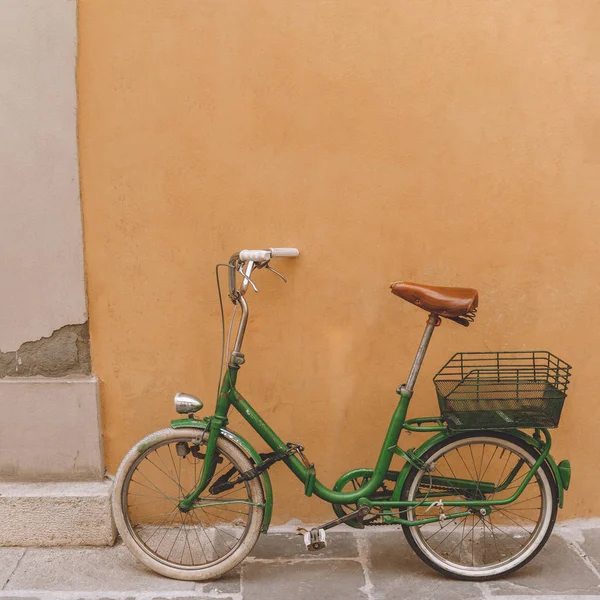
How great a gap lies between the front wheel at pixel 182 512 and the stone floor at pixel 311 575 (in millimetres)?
120

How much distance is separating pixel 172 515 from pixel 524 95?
112 inches

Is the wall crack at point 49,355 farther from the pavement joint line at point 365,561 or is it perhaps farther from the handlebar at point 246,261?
the pavement joint line at point 365,561

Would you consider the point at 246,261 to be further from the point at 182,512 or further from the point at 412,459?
the point at 182,512

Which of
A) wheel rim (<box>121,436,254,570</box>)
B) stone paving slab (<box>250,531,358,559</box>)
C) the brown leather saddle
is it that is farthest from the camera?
wheel rim (<box>121,436,254,570</box>)

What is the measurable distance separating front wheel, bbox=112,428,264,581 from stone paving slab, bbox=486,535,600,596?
123 centimetres

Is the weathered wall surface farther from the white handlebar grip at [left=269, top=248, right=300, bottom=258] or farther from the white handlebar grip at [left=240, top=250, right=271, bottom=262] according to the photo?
the white handlebar grip at [left=240, top=250, right=271, bottom=262]

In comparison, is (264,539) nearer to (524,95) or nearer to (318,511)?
(318,511)

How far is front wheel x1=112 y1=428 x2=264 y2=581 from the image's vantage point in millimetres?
3559

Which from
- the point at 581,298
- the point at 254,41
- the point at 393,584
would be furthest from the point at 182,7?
the point at 393,584

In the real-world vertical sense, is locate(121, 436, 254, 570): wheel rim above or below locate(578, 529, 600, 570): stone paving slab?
above

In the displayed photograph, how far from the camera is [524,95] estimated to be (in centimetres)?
375

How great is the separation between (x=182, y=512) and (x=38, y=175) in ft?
6.01

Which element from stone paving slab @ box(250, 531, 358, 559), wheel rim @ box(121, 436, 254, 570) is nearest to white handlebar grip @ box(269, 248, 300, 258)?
wheel rim @ box(121, 436, 254, 570)

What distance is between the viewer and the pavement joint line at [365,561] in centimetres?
352
